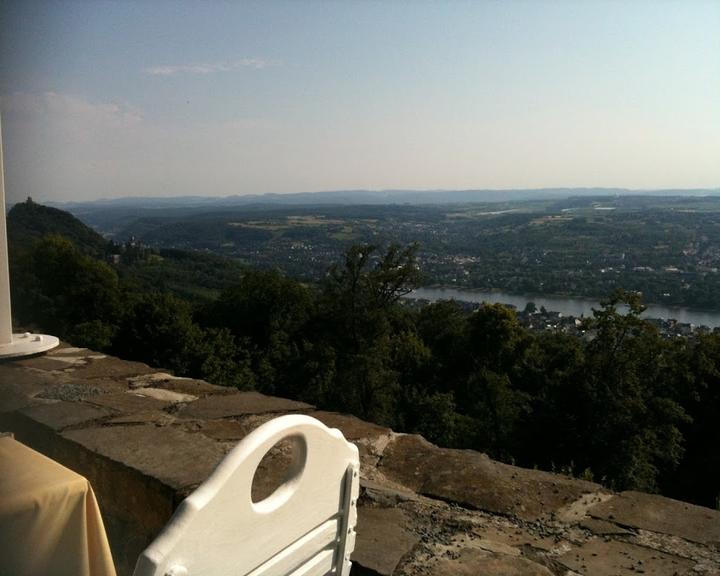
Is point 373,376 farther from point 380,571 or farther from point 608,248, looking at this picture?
point 608,248

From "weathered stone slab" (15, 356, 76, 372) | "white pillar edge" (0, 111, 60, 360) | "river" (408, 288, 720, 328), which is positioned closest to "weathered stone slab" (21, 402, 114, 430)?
"white pillar edge" (0, 111, 60, 360)

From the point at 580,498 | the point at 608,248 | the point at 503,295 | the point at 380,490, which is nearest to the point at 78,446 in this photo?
the point at 380,490

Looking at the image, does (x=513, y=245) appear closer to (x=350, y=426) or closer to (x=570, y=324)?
(x=570, y=324)

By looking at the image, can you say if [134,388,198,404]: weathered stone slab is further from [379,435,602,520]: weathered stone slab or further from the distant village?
the distant village

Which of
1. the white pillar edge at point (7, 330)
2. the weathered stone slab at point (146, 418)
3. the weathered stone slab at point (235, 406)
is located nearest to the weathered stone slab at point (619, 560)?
the weathered stone slab at point (235, 406)

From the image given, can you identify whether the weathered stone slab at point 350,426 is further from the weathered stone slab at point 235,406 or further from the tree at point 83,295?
the tree at point 83,295
